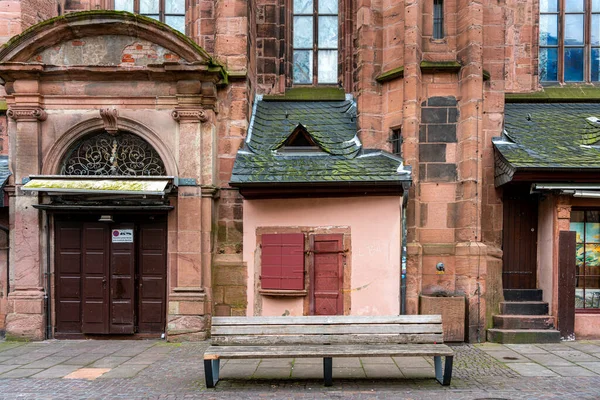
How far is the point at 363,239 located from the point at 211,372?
3.99 meters

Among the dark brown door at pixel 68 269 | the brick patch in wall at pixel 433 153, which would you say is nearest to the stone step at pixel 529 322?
the brick patch in wall at pixel 433 153

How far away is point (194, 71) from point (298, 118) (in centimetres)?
247

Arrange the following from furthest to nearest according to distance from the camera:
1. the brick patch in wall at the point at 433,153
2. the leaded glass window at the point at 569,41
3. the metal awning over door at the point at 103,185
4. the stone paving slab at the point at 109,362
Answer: the leaded glass window at the point at 569,41 → the brick patch in wall at the point at 433,153 → the metal awning over door at the point at 103,185 → the stone paving slab at the point at 109,362

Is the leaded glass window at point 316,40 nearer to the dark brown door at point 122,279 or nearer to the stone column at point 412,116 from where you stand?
the stone column at point 412,116

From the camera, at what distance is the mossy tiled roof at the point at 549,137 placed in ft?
27.6

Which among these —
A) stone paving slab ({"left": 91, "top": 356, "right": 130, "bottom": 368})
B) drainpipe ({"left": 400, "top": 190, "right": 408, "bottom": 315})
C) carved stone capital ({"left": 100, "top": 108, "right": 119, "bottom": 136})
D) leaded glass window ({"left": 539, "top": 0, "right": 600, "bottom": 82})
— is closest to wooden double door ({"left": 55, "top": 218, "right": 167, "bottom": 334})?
stone paving slab ({"left": 91, "top": 356, "right": 130, "bottom": 368})

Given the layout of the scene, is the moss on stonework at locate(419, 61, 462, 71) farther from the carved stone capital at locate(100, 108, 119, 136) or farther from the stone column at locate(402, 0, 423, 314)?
the carved stone capital at locate(100, 108, 119, 136)

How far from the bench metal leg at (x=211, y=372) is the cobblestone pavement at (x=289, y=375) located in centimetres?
10

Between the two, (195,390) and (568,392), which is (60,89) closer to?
(195,390)

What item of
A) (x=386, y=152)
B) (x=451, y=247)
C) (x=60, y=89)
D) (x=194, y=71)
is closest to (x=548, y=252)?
(x=451, y=247)

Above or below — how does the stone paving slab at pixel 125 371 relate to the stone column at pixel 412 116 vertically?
below

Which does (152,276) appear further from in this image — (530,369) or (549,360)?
(549,360)

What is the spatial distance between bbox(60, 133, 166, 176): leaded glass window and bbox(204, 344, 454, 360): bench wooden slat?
4413mm

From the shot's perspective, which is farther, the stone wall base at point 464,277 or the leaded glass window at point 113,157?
the leaded glass window at point 113,157
